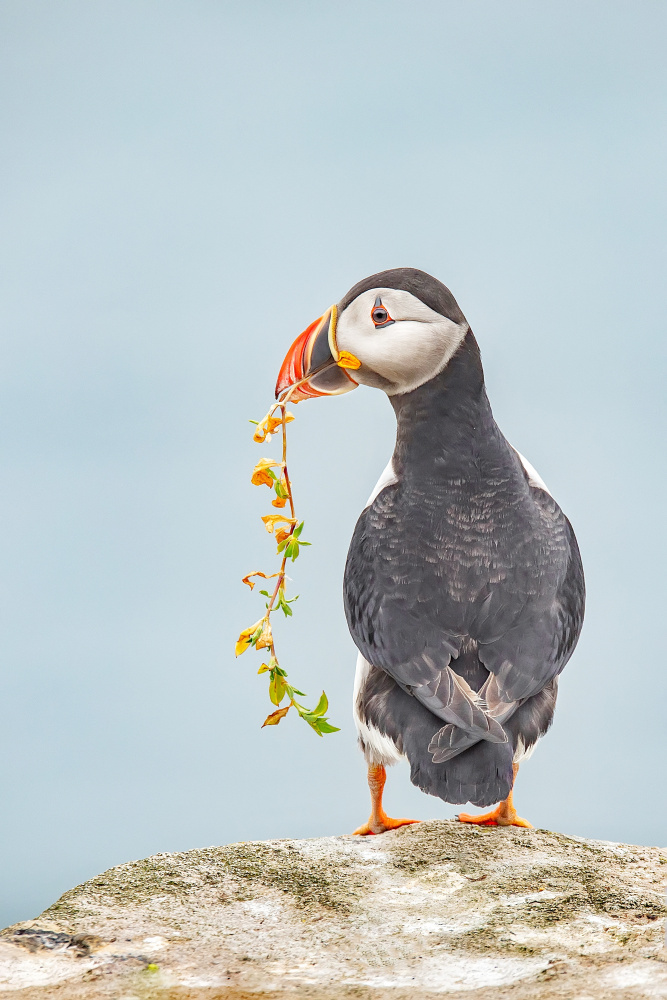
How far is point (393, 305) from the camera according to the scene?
4.02 metres

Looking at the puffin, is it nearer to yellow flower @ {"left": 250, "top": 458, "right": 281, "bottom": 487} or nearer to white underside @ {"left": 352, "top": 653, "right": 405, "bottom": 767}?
white underside @ {"left": 352, "top": 653, "right": 405, "bottom": 767}

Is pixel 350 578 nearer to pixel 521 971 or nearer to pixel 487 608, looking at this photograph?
pixel 487 608

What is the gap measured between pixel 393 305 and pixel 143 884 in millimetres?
2246

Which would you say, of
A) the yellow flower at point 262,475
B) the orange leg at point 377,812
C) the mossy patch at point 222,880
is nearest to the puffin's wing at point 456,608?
the yellow flower at point 262,475

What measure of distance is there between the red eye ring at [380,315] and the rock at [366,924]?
75.0 inches

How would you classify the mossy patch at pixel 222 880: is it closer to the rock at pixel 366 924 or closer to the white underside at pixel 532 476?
the rock at pixel 366 924

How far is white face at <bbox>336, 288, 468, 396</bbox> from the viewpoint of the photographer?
13.2 ft

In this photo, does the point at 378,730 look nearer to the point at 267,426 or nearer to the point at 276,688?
the point at 276,688

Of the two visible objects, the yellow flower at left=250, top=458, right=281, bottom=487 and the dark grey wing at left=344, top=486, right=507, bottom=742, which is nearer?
the dark grey wing at left=344, top=486, right=507, bottom=742

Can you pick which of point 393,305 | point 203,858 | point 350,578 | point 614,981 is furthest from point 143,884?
point 393,305

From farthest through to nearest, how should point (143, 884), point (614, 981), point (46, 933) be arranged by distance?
1. point (143, 884)
2. point (46, 933)
3. point (614, 981)

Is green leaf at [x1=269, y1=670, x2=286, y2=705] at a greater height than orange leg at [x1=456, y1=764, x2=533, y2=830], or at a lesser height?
greater

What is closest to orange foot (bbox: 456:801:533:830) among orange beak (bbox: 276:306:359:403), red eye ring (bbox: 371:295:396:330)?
orange beak (bbox: 276:306:359:403)

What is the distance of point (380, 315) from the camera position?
404 cm
